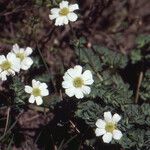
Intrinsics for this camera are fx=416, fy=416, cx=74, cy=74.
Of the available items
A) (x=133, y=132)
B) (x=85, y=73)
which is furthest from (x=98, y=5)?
(x=133, y=132)

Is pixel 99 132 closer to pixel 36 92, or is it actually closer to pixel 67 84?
pixel 67 84

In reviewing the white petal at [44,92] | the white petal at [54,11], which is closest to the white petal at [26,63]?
the white petal at [44,92]

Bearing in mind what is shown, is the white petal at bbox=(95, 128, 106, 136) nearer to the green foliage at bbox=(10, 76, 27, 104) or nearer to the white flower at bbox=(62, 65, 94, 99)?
the white flower at bbox=(62, 65, 94, 99)

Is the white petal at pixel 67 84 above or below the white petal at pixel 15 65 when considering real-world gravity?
below

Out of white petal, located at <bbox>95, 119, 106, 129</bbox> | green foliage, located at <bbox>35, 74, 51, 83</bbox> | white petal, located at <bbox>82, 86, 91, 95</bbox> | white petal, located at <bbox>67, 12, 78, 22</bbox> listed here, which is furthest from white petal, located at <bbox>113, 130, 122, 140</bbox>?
white petal, located at <bbox>67, 12, 78, 22</bbox>

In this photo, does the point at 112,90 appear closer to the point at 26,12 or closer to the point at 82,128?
the point at 82,128

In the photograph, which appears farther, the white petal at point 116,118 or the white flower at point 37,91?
the white flower at point 37,91

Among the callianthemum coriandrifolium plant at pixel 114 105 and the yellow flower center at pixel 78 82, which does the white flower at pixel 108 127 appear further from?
the yellow flower center at pixel 78 82
